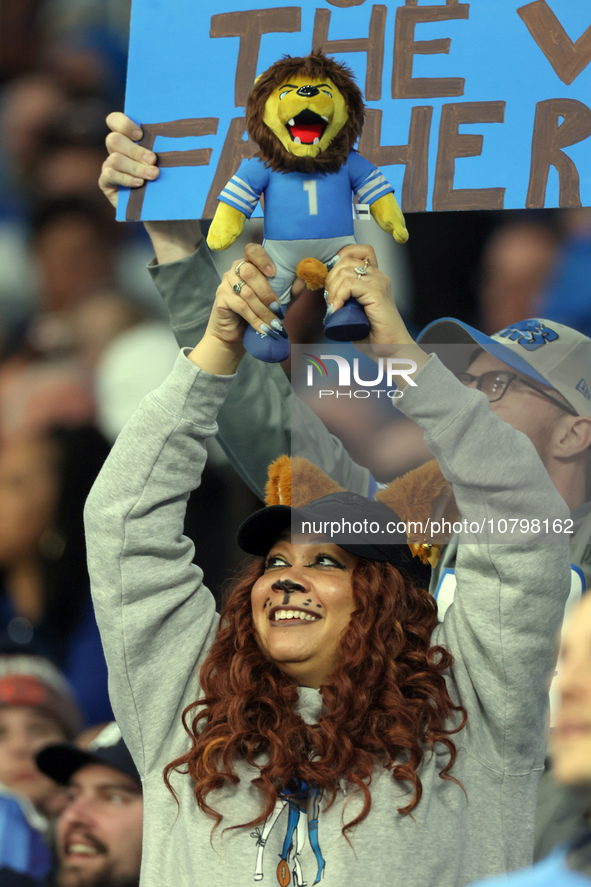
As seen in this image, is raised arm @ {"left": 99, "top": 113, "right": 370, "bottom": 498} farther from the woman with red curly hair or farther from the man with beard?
the man with beard

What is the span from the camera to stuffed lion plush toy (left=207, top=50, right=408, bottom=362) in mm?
941

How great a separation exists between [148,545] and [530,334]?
0.67 metres

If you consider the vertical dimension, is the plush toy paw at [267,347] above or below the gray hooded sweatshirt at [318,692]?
above

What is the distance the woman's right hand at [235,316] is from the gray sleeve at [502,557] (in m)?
0.18

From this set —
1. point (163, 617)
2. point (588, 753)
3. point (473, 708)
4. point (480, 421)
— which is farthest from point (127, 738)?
point (588, 753)

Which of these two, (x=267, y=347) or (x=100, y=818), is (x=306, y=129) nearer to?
(x=267, y=347)

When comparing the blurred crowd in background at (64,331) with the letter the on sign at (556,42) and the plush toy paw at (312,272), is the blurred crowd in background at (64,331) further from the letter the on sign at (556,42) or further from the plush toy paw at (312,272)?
the letter the on sign at (556,42)

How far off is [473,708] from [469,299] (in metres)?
0.70

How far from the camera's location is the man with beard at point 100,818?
4.83ft

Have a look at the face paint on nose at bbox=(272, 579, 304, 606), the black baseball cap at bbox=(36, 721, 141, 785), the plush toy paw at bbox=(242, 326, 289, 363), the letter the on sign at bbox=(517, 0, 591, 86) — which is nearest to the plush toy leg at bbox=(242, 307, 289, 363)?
the plush toy paw at bbox=(242, 326, 289, 363)

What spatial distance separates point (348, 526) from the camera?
3.51 ft

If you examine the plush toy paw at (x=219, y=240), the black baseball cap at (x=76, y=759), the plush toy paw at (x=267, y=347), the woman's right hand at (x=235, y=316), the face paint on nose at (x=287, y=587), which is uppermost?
the plush toy paw at (x=219, y=240)

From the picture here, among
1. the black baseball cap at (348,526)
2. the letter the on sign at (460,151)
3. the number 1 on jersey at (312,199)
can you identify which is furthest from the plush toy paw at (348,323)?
the letter the on sign at (460,151)

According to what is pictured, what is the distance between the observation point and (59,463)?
157cm
